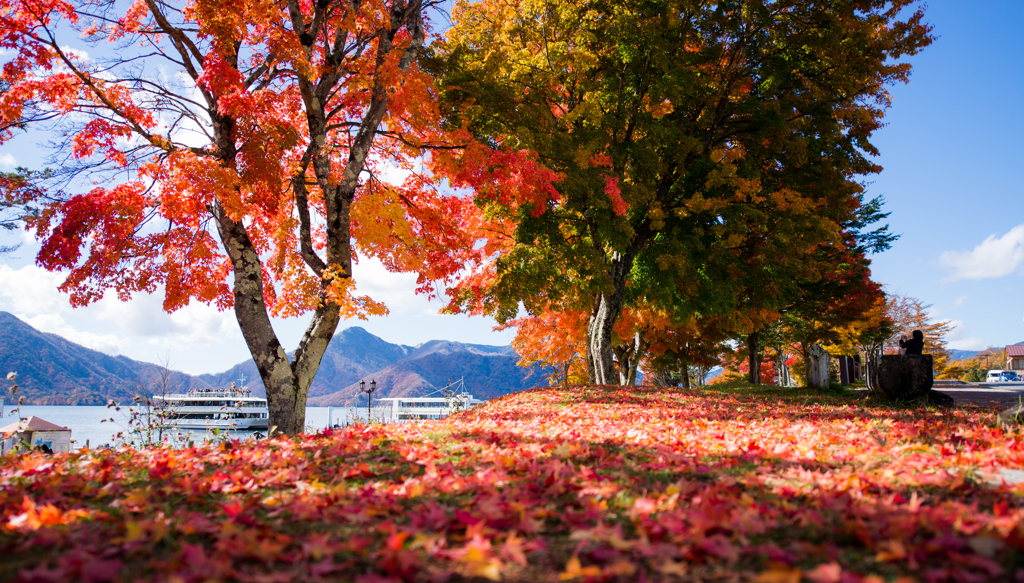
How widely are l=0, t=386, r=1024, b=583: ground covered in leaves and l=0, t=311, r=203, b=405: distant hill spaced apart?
163m

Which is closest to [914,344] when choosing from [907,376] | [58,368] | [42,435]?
[907,376]

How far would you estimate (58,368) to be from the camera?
15438 cm

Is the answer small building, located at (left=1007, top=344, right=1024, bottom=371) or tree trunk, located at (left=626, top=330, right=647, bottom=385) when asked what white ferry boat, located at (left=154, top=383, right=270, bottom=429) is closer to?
tree trunk, located at (left=626, top=330, right=647, bottom=385)

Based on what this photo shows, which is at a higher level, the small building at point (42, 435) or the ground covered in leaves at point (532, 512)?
the ground covered in leaves at point (532, 512)

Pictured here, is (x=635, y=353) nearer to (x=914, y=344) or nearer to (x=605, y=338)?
(x=605, y=338)

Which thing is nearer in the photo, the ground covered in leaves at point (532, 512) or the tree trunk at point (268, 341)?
the ground covered in leaves at point (532, 512)

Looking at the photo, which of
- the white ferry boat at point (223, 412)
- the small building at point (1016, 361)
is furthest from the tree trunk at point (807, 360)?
the small building at point (1016, 361)

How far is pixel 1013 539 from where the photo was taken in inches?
75.6

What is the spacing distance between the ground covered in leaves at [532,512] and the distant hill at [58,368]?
16280 cm

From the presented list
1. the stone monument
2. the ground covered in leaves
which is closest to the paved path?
the stone monument

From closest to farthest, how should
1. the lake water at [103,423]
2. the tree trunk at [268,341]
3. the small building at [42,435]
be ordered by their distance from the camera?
the tree trunk at [268,341] < the lake water at [103,423] < the small building at [42,435]

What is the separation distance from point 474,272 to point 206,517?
451 inches

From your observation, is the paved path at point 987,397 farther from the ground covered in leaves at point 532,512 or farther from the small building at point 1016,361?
the small building at point 1016,361

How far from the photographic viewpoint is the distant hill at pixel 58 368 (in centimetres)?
14600
